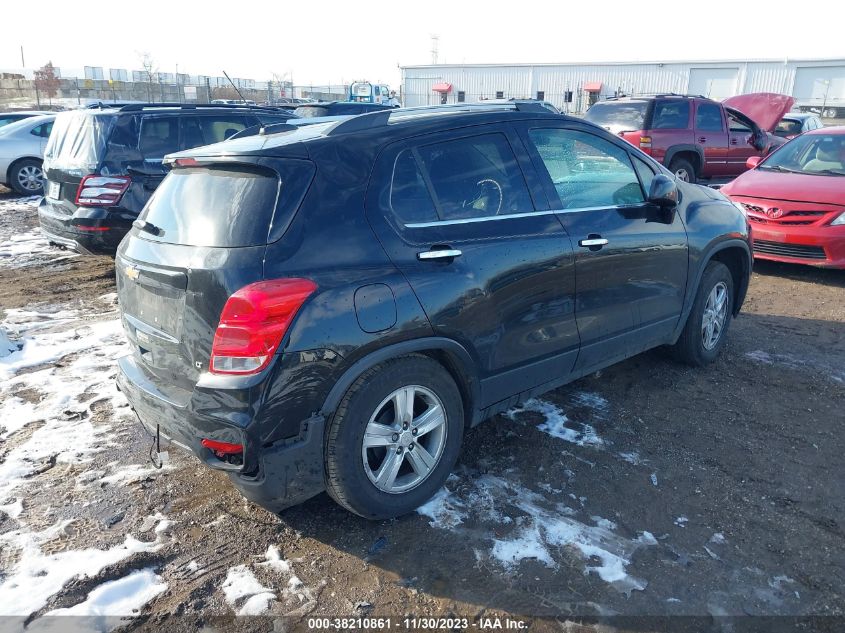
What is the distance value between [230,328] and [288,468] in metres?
0.65

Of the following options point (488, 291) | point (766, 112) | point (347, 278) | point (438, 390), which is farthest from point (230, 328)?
point (766, 112)

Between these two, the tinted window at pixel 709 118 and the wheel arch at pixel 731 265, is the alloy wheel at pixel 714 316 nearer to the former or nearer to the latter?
the wheel arch at pixel 731 265

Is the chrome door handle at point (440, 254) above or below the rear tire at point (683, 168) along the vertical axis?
above

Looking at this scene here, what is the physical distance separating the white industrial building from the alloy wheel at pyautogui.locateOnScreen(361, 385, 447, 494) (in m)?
36.5

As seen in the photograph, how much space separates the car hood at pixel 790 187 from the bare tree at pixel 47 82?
4269 centimetres

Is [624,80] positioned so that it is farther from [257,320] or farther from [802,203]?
[257,320]

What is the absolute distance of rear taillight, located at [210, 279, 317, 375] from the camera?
8.79ft

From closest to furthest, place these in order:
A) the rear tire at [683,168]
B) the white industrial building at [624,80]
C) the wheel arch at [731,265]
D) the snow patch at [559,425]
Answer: the snow patch at [559,425], the wheel arch at [731,265], the rear tire at [683,168], the white industrial building at [624,80]

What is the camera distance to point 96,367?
502 centimetres

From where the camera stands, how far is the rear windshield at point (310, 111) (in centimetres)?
1266

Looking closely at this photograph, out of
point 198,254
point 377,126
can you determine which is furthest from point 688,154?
point 198,254

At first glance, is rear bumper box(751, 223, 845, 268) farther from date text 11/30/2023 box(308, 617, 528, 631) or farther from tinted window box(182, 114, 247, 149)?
tinted window box(182, 114, 247, 149)

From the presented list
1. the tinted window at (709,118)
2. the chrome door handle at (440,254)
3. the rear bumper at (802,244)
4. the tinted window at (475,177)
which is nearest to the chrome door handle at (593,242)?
the tinted window at (475,177)

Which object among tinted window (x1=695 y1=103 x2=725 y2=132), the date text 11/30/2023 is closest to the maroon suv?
tinted window (x1=695 y1=103 x2=725 y2=132)
